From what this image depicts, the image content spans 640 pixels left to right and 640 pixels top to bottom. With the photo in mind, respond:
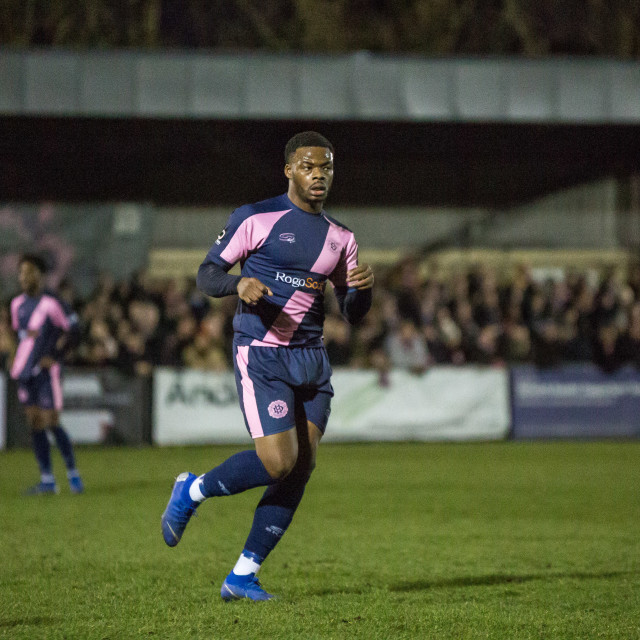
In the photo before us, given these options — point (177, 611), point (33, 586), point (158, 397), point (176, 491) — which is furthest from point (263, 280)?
point (158, 397)

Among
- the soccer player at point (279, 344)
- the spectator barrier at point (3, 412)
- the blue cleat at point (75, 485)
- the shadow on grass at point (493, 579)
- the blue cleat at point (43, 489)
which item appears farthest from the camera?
the spectator barrier at point (3, 412)

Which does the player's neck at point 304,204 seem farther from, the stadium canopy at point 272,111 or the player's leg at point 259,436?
the stadium canopy at point 272,111

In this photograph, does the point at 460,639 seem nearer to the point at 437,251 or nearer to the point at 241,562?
the point at 241,562

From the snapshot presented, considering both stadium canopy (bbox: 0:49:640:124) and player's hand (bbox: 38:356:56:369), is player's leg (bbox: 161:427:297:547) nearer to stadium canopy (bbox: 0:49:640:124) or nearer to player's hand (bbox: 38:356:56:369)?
player's hand (bbox: 38:356:56:369)

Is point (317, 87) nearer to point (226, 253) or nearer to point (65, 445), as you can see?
point (65, 445)

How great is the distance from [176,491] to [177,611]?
64 cm

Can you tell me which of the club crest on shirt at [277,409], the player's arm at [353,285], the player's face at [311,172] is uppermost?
the player's face at [311,172]

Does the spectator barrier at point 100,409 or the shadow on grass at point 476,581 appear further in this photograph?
the spectator barrier at point 100,409

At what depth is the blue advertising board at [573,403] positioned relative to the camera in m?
18.0

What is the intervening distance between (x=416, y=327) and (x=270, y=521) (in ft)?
44.3

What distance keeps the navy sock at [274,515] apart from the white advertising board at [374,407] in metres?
11.2

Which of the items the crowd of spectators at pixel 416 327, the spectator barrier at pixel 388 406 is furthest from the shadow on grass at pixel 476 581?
the crowd of spectators at pixel 416 327

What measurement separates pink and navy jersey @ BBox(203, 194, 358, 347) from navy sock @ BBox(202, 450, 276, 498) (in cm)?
59

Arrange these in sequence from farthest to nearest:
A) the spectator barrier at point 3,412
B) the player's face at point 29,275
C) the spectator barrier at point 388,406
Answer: the spectator barrier at point 388,406 → the spectator barrier at point 3,412 → the player's face at point 29,275
